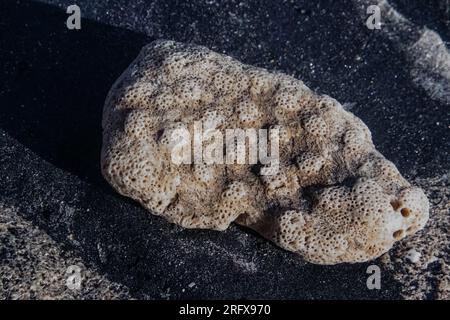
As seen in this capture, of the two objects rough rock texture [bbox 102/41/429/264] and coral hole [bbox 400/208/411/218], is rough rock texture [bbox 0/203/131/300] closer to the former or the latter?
rough rock texture [bbox 102/41/429/264]

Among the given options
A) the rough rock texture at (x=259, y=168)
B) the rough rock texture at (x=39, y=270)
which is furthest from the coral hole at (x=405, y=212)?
the rough rock texture at (x=39, y=270)

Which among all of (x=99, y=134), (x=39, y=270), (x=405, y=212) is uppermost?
(x=405, y=212)

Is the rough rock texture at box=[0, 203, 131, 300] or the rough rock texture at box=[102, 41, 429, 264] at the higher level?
the rough rock texture at box=[102, 41, 429, 264]

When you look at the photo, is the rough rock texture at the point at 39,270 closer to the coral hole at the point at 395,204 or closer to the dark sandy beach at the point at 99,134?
the dark sandy beach at the point at 99,134

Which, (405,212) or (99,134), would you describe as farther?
(99,134)

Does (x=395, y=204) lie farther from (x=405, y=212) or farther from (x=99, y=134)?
(x=99, y=134)

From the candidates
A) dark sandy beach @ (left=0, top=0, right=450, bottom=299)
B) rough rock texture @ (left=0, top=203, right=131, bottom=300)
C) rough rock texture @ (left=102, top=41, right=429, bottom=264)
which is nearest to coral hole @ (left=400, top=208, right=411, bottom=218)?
rough rock texture @ (left=102, top=41, right=429, bottom=264)

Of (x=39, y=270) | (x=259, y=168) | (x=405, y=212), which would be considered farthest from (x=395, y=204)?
(x=39, y=270)

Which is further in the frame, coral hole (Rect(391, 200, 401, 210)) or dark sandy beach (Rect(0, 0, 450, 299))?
dark sandy beach (Rect(0, 0, 450, 299))

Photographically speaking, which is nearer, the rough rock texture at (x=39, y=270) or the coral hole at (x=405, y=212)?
the coral hole at (x=405, y=212)
